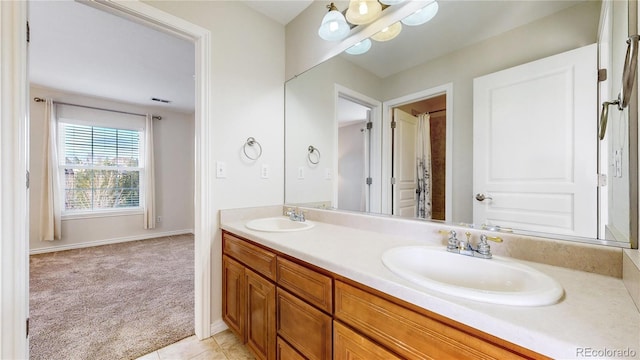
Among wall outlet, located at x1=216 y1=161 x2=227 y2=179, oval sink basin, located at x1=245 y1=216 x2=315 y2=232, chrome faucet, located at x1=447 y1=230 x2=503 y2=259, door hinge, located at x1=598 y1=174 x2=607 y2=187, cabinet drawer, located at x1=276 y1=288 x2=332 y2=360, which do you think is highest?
wall outlet, located at x1=216 y1=161 x2=227 y2=179

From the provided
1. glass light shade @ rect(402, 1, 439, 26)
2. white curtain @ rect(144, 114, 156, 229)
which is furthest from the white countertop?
white curtain @ rect(144, 114, 156, 229)

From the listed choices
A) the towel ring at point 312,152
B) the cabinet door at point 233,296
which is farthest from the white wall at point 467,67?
the cabinet door at point 233,296

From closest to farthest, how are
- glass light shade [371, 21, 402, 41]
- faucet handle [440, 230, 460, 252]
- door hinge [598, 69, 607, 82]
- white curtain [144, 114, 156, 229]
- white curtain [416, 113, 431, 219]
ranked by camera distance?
door hinge [598, 69, 607, 82] < faucet handle [440, 230, 460, 252] < white curtain [416, 113, 431, 219] < glass light shade [371, 21, 402, 41] < white curtain [144, 114, 156, 229]

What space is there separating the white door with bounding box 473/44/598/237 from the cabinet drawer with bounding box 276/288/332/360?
84cm

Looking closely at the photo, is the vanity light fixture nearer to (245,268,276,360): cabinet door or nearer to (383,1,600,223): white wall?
(383,1,600,223): white wall

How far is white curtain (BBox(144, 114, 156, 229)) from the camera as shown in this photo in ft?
14.3

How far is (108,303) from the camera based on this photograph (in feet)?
7.07

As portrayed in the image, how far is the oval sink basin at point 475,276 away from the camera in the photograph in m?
0.61

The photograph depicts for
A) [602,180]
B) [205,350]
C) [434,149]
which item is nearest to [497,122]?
[434,149]

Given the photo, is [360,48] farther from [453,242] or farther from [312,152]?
[453,242]

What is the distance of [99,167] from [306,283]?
4713mm

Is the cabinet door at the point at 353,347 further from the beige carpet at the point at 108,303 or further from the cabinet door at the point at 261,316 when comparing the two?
the beige carpet at the point at 108,303

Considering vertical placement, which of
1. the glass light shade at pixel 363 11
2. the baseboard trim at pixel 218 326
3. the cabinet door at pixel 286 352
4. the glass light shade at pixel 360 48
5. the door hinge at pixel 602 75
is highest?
the glass light shade at pixel 363 11

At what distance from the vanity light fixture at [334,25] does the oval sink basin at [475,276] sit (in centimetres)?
143
